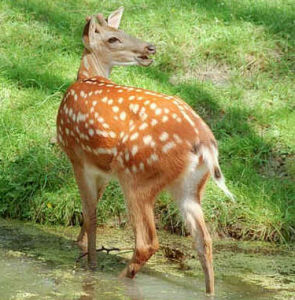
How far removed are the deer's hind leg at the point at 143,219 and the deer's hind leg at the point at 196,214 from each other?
0.68ft

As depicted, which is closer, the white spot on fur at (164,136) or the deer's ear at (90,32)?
the white spot on fur at (164,136)

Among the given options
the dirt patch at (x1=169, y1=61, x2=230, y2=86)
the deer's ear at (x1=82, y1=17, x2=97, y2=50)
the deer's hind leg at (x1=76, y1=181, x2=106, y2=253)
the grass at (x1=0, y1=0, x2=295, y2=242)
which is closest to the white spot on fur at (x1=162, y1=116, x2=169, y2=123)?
the deer's hind leg at (x1=76, y1=181, x2=106, y2=253)

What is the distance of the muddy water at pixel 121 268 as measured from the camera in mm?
5715

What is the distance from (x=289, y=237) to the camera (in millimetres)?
7250

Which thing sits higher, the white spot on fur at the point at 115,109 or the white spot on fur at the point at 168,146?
the white spot on fur at the point at 115,109

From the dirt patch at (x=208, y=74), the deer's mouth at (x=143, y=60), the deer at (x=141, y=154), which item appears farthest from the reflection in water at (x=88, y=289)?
the dirt patch at (x=208, y=74)

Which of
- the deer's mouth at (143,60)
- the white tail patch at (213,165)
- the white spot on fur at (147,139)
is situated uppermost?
the deer's mouth at (143,60)

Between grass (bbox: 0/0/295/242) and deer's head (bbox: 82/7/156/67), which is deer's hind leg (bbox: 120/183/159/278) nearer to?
grass (bbox: 0/0/295/242)

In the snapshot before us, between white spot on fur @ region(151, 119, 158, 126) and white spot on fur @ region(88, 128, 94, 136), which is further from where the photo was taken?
white spot on fur @ region(88, 128, 94, 136)

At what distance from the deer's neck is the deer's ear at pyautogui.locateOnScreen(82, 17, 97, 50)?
0.07 meters

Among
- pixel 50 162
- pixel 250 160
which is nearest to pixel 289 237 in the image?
pixel 250 160

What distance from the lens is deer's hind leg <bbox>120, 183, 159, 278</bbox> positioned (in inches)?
227

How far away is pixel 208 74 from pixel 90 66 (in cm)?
269

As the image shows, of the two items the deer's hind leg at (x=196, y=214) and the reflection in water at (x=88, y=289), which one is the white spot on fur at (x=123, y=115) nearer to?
the deer's hind leg at (x=196, y=214)
